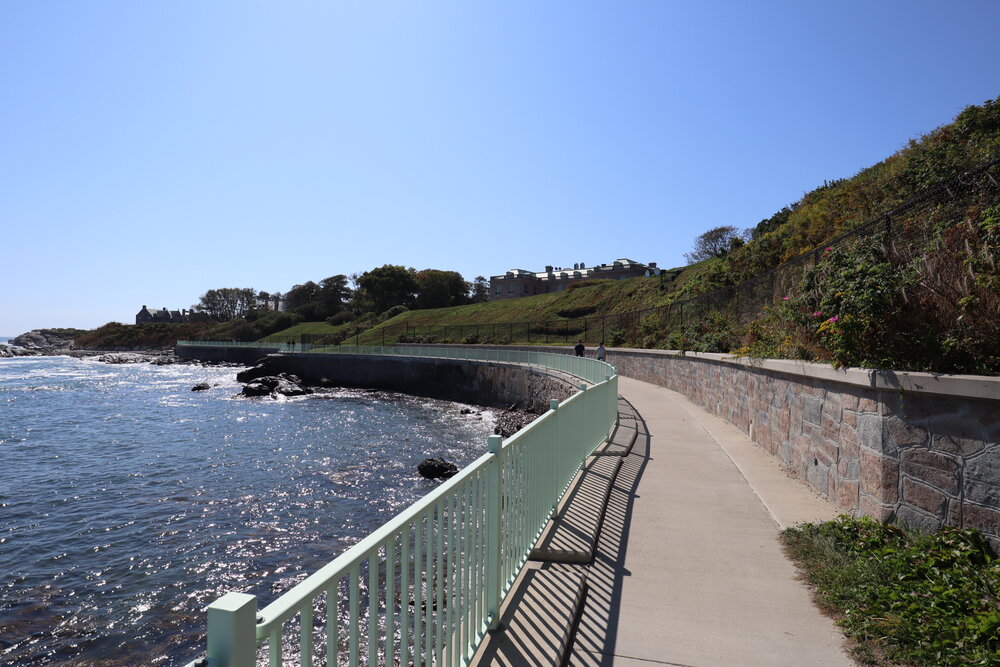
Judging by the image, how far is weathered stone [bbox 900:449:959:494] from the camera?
4.28 meters

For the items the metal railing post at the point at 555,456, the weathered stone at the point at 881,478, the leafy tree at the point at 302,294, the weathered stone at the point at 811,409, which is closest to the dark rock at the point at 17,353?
the leafy tree at the point at 302,294

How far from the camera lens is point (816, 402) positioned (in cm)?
652

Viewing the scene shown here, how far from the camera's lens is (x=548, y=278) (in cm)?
10538

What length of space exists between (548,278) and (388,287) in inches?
1226


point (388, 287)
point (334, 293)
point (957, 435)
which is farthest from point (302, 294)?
→ point (957, 435)

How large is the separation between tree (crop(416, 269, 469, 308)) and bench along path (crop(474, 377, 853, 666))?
80.8 metres

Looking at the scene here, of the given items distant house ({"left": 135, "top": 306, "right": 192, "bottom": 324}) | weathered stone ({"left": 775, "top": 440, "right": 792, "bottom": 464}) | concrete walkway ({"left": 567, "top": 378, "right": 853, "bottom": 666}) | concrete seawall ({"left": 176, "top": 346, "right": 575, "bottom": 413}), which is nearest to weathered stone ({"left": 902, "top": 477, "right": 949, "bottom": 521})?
concrete walkway ({"left": 567, "top": 378, "right": 853, "bottom": 666})

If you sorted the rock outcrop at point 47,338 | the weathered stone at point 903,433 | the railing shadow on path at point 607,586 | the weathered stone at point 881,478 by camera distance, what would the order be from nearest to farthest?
the railing shadow on path at point 607,586 < the weathered stone at point 903,433 < the weathered stone at point 881,478 < the rock outcrop at point 47,338

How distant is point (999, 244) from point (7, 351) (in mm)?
143773

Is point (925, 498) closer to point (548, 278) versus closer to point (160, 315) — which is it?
point (548, 278)

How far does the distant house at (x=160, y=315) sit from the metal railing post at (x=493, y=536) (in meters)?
167

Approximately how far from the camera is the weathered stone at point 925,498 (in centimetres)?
433

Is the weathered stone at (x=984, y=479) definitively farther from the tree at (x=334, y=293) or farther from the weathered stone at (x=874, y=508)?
the tree at (x=334, y=293)

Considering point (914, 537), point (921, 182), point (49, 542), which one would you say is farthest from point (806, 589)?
point (921, 182)
